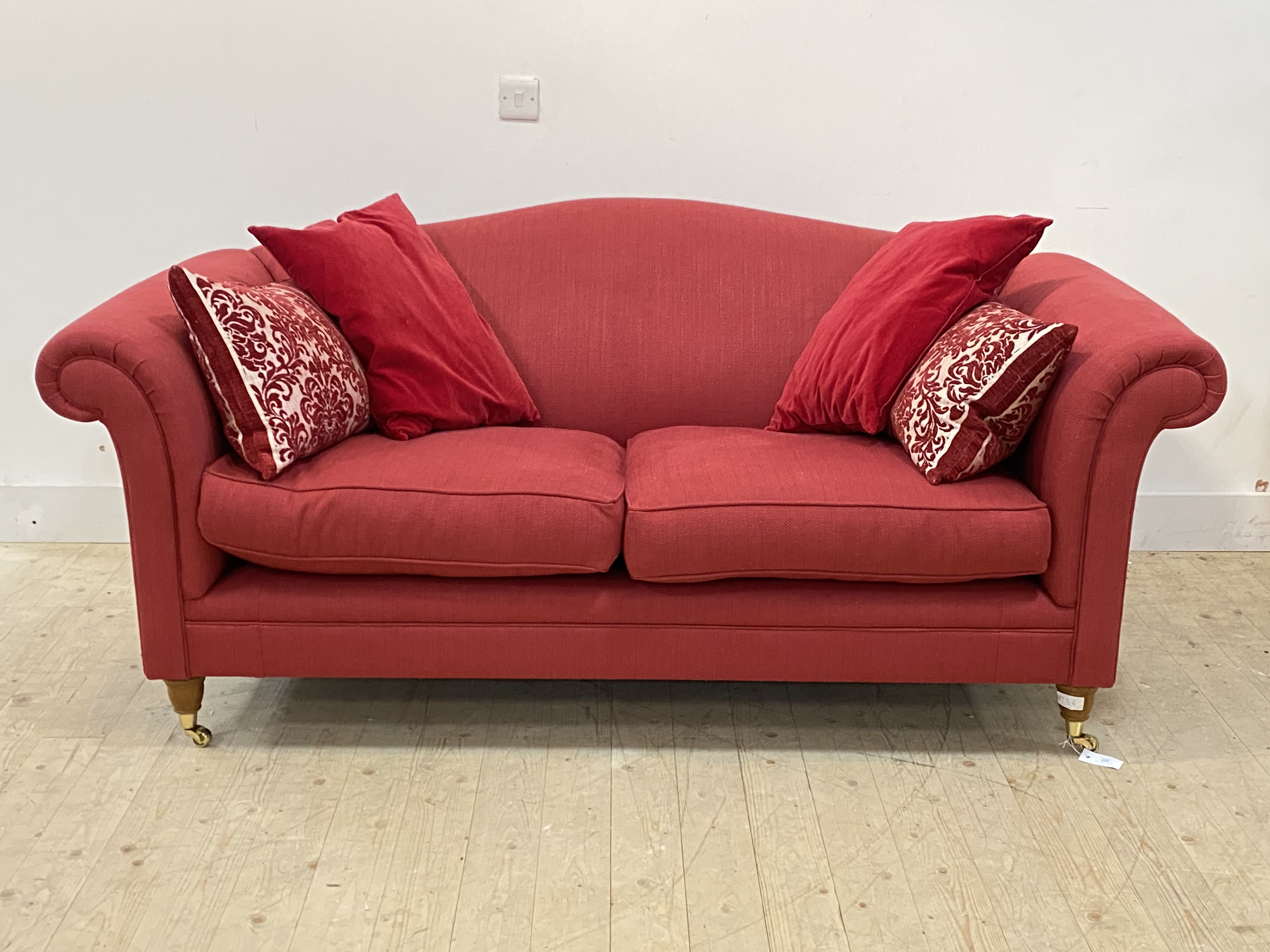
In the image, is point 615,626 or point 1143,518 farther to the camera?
point 1143,518

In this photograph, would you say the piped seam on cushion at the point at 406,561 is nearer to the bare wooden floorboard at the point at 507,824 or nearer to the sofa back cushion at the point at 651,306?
the bare wooden floorboard at the point at 507,824

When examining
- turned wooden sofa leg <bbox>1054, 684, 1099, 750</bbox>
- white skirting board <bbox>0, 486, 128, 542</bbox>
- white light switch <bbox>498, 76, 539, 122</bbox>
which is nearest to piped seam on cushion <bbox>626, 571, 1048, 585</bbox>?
turned wooden sofa leg <bbox>1054, 684, 1099, 750</bbox>

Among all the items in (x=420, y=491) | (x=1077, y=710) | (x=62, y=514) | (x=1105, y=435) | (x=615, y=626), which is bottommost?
(x=62, y=514)

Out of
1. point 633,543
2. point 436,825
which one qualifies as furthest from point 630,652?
point 436,825

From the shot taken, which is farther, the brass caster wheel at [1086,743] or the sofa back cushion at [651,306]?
the sofa back cushion at [651,306]

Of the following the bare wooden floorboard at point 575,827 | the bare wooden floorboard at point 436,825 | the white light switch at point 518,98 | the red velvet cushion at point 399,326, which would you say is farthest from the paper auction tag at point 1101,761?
the white light switch at point 518,98

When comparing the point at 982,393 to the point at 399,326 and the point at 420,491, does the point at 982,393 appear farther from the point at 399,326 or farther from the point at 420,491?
the point at 399,326

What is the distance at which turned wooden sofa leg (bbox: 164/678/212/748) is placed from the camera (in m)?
2.04

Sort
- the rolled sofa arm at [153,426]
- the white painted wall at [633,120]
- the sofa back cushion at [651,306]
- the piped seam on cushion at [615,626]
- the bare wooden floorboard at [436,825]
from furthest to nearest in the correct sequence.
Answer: the white painted wall at [633,120] < the sofa back cushion at [651,306] < the piped seam on cushion at [615,626] < the rolled sofa arm at [153,426] < the bare wooden floorboard at [436,825]

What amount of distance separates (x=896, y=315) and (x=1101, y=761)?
0.85 metres

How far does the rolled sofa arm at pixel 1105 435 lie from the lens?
1.86 metres

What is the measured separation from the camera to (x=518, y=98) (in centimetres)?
276

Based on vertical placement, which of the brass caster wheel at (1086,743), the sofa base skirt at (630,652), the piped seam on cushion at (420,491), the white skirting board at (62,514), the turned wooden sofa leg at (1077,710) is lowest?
the white skirting board at (62,514)

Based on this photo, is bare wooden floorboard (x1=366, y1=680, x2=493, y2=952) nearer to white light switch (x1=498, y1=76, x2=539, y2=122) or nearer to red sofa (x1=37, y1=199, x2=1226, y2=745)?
red sofa (x1=37, y1=199, x2=1226, y2=745)
